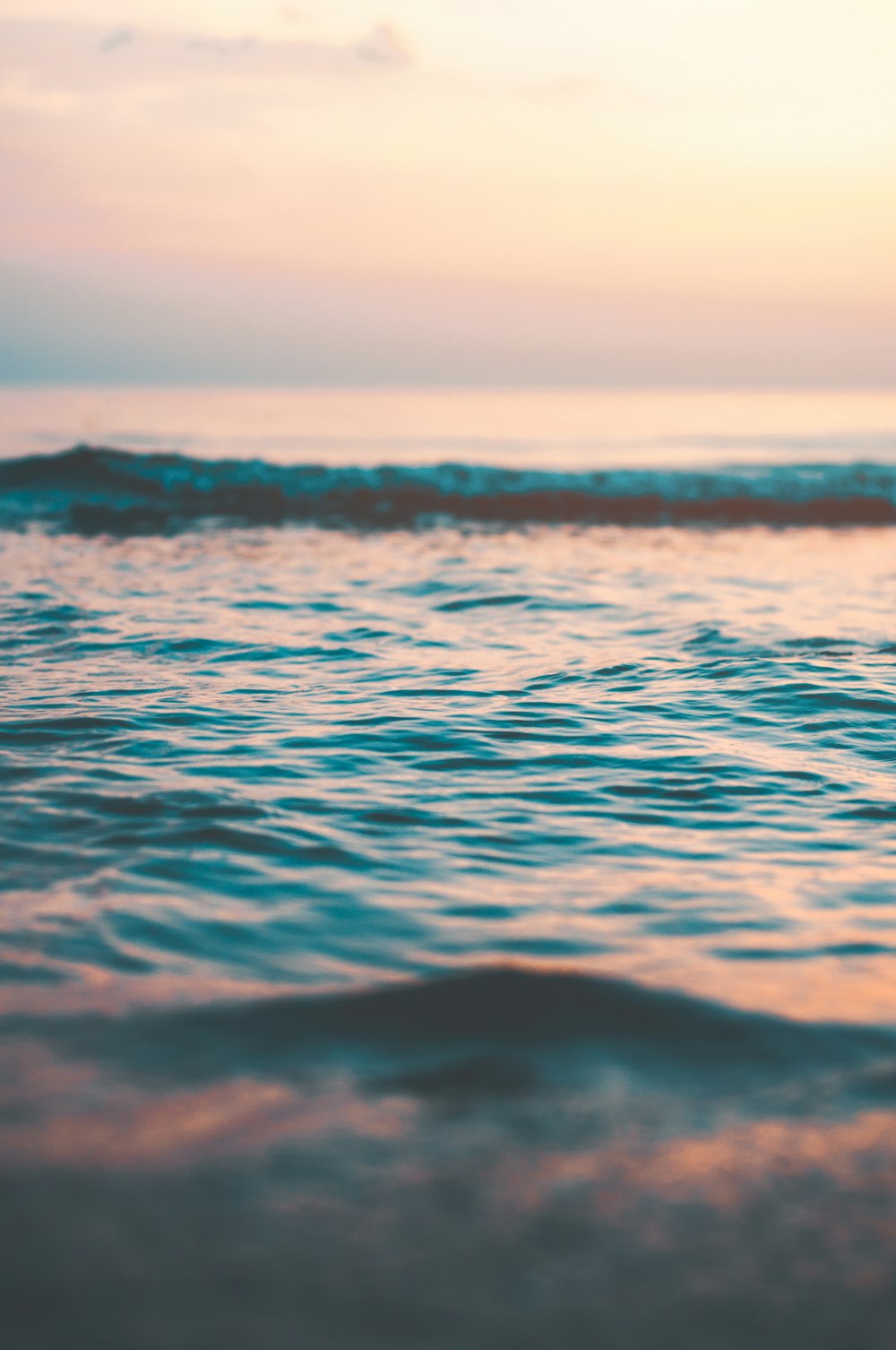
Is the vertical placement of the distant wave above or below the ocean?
above

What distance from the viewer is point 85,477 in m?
24.0

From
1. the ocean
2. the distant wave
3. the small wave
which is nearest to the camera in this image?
the ocean

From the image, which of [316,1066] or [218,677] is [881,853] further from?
[218,677]

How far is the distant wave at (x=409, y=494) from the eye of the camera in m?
21.3

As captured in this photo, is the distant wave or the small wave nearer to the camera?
the small wave

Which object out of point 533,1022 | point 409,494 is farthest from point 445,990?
point 409,494

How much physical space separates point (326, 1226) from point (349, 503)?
69.5 ft

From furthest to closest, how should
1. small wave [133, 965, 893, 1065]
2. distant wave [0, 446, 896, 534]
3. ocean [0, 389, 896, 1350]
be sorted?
distant wave [0, 446, 896, 534]
small wave [133, 965, 893, 1065]
ocean [0, 389, 896, 1350]

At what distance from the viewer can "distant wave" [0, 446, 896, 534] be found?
21328 mm

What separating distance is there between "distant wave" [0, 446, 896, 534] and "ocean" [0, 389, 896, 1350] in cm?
1207

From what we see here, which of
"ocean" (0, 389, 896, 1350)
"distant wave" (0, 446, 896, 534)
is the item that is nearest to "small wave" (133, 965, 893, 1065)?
"ocean" (0, 389, 896, 1350)

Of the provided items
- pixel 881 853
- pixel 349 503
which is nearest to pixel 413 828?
pixel 881 853

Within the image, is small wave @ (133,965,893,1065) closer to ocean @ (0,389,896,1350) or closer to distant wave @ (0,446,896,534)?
ocean @ (0,389,896,1350)

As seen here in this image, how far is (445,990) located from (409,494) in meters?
21.2
